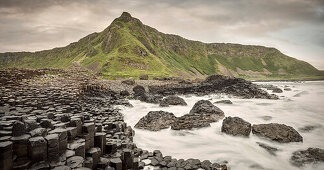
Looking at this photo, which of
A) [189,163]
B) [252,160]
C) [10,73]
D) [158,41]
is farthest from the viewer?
[158,41]

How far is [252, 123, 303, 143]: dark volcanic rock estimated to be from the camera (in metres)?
10.6

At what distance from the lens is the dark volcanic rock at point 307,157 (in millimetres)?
8461

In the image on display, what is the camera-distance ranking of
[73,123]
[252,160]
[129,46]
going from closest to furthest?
[73,123] < [252,160] < [129,46]

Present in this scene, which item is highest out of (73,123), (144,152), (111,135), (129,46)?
(129,46)

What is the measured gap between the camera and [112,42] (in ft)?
398

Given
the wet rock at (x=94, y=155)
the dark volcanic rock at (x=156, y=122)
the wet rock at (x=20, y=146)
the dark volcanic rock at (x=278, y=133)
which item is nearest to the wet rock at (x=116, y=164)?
the wet rock at (x=94, y=155)

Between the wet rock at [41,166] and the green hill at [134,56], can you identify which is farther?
the green hill at [134,56]

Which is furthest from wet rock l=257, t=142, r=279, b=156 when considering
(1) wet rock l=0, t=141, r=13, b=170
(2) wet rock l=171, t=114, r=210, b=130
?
(1) wet rock l=0, t=141, r=13, b=170

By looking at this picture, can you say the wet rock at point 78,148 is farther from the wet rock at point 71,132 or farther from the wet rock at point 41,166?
the wet rock at point 41,166

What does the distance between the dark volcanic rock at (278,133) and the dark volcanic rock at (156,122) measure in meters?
5.82

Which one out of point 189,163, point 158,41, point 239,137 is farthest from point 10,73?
point 158,41

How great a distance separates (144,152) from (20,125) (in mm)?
5041

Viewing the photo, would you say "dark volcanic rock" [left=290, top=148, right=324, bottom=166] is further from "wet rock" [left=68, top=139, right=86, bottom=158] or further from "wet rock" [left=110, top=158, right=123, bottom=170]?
"wet rock" [left=68, top=139, right=86, bottom=158]

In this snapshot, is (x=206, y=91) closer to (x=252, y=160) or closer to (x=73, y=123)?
(x=252, y=160)
